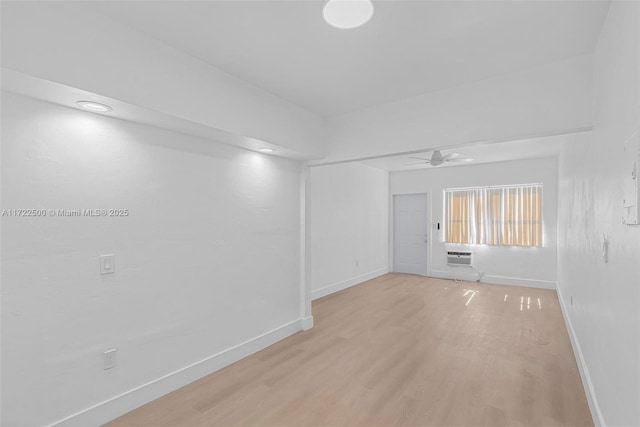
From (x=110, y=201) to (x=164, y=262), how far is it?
0.65m

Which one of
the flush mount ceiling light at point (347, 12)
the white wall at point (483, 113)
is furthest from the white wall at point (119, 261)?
the flush mount ceiling light at point (347, 12)

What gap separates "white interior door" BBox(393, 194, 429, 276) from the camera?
7.66 meters

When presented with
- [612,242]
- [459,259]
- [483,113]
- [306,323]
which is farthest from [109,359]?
[459,259]

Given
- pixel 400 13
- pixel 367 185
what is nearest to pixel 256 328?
pixel 400 13

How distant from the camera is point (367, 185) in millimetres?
7156

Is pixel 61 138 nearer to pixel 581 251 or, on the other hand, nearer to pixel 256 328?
pixel 256 328

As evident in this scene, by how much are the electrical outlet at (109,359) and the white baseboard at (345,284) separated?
3416 mm

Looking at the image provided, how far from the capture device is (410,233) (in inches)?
310

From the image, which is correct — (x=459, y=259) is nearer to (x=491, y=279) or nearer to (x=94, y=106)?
(x=491, y=279)

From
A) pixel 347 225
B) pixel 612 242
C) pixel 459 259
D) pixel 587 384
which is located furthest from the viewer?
pixel 459 259

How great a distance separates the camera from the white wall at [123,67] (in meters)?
1.67

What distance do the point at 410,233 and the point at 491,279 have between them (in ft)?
6.80

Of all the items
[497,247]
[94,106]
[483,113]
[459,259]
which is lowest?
[459,259]

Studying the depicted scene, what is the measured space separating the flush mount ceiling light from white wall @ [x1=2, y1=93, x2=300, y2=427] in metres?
1.68
